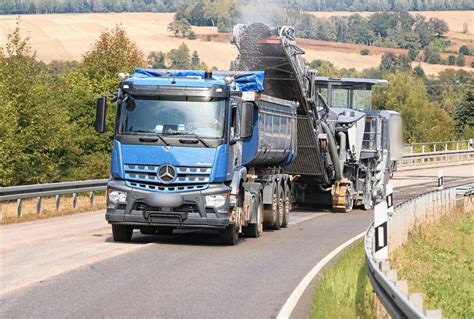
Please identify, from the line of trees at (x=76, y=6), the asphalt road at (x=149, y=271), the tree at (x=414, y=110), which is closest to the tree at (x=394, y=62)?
the tree at (x=414, y=110)

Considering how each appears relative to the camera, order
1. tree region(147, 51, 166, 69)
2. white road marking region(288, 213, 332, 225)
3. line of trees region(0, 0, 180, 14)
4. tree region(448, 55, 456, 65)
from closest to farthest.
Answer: white road marking region(288, 213, 332, 225) < tree region(147, 51, 166, 69) < line of trees region(0, 0, 180, 14) < tree region(448, 55, 456, 65)

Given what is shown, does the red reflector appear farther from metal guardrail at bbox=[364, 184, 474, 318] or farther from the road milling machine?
metal guardrail at bbox=[364, 184, 474, 318]

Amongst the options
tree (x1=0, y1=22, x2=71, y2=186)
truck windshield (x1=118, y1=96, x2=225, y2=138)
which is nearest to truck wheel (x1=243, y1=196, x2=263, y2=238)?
truck windshield (x1=118, y1=96, x2=225, y2=138)

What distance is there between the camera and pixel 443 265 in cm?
2038

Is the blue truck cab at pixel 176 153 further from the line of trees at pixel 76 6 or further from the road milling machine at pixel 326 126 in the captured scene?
the line of trees at pixel 76 6

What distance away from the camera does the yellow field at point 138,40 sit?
12300 centimetres

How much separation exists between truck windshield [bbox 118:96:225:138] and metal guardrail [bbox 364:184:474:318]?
3670 mm

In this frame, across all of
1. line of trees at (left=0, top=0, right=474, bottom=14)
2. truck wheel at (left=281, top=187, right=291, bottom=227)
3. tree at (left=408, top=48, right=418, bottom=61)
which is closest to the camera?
truck wheel at (left=281, top=187, right=291, bottom=227)

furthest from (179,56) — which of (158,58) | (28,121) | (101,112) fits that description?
(101,112)

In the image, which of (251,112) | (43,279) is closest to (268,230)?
(251,112)

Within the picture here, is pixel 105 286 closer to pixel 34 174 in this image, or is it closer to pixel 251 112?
pixel 251 112

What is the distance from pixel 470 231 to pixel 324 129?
186 inches

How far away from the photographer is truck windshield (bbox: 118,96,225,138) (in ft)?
63.2

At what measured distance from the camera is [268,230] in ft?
80.5
